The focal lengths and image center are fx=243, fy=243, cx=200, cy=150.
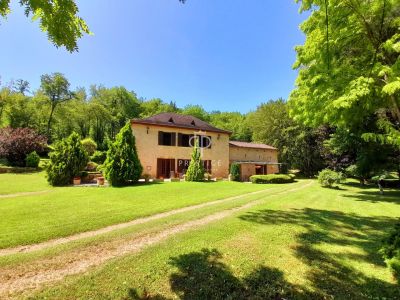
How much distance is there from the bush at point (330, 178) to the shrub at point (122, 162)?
16493mm

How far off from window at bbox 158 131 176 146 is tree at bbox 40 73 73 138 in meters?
35.6

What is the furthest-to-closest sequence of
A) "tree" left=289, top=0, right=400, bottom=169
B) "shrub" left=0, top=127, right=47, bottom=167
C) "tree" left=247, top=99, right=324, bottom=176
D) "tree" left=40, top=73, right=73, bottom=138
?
"tree" left=40, top=73, right=73, bottom=138, "tree" left=247, top=99, right=324, bottom=176, "shrub" left=0, top=127, right=47, bottom=167, "tree" left=289, top=0, right=400, bottom=169

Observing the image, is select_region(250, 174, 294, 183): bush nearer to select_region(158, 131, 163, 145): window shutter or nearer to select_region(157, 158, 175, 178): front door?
select_region(157, 158, 175, 178): front door

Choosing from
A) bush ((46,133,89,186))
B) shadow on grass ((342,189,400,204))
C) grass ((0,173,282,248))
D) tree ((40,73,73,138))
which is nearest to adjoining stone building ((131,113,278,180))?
bush ((46,133,89,186))

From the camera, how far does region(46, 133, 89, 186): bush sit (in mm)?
18547

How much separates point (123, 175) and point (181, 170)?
10.2 m

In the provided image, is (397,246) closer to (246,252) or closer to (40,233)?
(246,252)

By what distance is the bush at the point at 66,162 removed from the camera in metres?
18.5

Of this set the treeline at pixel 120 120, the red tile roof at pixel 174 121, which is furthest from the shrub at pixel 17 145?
the red tile roof at pixel 174 121

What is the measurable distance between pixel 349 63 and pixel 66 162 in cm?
1938

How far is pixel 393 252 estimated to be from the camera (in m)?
4.69

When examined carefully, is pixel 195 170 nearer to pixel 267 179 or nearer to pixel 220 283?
pixel 267 179

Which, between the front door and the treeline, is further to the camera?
the treeline

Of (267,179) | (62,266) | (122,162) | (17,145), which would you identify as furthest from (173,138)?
(62,266)
